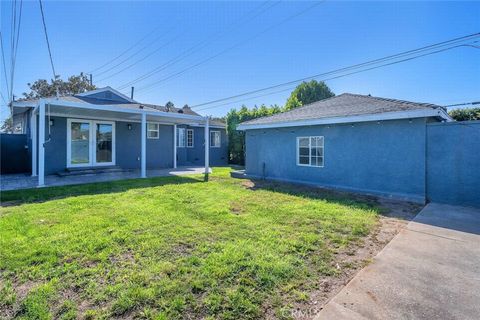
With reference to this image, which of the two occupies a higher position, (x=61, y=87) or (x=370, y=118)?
(x=61, y=87)

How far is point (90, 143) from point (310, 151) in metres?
10.4

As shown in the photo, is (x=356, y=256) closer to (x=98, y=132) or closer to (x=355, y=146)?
(x=355, y=146)

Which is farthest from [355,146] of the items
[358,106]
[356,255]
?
[356,255]

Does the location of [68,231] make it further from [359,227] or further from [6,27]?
[6,27]

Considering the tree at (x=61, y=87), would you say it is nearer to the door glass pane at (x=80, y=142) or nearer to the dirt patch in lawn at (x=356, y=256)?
the door glass pane at (x=80, y=142)

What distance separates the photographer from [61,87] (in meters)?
29.3

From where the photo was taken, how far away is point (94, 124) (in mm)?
12250

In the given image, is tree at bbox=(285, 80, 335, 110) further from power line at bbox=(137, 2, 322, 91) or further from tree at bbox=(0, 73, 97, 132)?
tree at bbox=(0, 73, 97, 132)

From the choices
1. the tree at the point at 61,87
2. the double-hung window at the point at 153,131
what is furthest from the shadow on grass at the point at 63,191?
the tree at the point at 61,87

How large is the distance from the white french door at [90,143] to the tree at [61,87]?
20.7 meters

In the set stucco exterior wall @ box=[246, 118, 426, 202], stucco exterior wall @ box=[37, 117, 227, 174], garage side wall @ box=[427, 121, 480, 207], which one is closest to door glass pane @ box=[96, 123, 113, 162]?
stucco exterior wall @ box=[37, 117, 227, 174]

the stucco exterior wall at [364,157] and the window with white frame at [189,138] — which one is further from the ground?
the window with white frame at [189,138]

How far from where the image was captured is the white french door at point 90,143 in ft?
38.4

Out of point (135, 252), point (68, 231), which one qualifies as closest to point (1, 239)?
point (68, 231)
